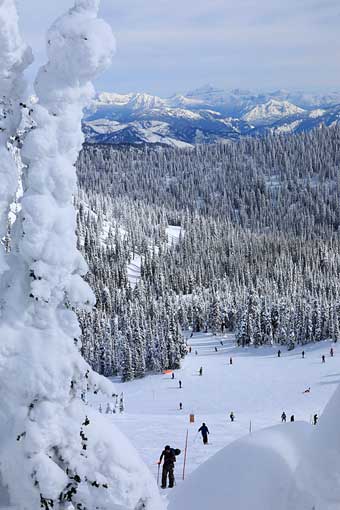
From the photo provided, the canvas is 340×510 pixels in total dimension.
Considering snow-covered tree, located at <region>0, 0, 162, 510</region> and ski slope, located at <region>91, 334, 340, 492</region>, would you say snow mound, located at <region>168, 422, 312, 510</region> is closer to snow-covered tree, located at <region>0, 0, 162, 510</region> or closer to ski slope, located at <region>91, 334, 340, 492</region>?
snow-covered tree, located at <region>0, 0, 162, 510</region>

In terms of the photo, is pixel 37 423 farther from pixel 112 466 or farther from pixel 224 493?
pixel 224 493

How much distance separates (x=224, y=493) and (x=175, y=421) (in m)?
18.3

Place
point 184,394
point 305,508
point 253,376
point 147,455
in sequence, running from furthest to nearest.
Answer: point 253,376, point 184,394, point 147,455, point 305,508

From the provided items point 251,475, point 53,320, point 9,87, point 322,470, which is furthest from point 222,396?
point 9,87

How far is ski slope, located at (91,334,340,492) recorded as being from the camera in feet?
73.8

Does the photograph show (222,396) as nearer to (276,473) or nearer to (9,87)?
(276,473)

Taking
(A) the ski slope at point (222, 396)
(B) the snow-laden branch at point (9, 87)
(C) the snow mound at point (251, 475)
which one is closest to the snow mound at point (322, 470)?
(C) the snow mound at point (251, 475)

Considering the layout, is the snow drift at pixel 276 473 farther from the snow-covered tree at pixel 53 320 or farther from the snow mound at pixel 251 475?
the snow-covered tree at pixel 53 320

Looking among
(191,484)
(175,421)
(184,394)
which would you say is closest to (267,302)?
(184,394)

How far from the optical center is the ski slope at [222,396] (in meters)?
22.5

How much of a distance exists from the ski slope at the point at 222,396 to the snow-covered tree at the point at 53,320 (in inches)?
379

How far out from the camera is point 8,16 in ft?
21.1

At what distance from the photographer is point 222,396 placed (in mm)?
47188

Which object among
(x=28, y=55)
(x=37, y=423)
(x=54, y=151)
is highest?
(x=28, y=55)
